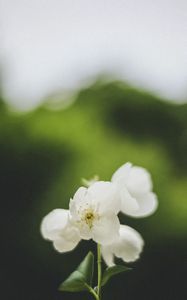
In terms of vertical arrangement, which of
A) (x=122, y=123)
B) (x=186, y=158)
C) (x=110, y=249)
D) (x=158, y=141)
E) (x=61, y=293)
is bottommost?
(x=110, y=249)

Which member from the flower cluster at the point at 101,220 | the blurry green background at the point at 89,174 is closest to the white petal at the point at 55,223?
the flower cluster at the point at 101,220

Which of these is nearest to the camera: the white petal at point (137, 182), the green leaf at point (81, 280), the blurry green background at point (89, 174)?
the green leaf at point (81, 280)

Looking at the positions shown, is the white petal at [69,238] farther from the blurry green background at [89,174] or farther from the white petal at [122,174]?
the blurry green background at [89,174]

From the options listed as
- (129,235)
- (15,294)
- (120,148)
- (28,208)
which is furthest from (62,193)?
(129,235)

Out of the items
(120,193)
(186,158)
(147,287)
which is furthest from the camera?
(186,158)

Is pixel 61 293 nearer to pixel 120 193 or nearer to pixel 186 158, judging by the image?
pixel 186 158

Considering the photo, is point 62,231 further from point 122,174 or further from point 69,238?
point 122,174
